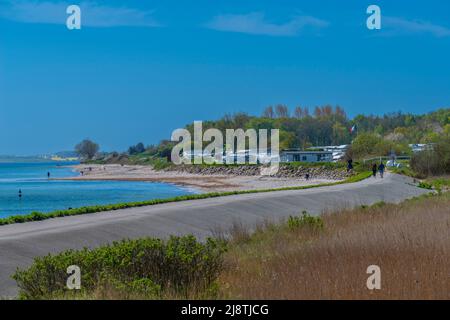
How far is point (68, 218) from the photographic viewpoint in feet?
86.2

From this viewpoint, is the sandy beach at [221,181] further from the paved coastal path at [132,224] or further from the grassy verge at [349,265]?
the grassy verge at [349,265]

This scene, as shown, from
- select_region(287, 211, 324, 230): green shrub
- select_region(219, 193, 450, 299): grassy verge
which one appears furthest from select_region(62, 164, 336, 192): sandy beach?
select_region(219, 193, 450, 299): grassy verge

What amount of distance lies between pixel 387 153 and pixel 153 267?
103497 millimetres

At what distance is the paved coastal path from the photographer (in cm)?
1764

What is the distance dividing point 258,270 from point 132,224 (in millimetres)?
11583

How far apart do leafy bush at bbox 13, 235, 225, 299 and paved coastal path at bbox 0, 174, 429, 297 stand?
2.38 meters

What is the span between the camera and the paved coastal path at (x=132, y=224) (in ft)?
57.9

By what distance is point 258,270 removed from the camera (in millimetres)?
12836

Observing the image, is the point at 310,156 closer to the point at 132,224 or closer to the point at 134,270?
the point at 132,224

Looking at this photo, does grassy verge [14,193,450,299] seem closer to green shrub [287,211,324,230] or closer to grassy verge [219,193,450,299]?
grassy verge [219,193,450,299]
